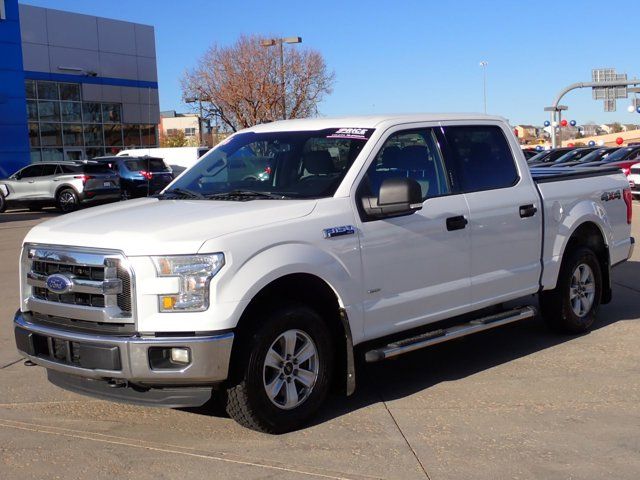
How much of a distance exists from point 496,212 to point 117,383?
3.21 metres

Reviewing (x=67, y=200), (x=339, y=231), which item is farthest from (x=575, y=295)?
(x=67, y=200)

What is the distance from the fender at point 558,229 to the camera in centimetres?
679

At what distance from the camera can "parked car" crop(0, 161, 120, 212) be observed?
81.7 ft

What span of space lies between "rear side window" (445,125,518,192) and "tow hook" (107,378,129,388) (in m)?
2.95

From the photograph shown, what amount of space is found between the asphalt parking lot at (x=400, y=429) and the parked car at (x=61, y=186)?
61.8 feet

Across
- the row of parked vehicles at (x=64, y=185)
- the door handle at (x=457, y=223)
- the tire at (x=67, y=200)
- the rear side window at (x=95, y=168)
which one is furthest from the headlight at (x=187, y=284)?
the rear side window at (x=95, y=168)

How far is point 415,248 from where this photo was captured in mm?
5527

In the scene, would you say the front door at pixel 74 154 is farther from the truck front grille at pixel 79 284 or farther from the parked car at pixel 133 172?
the truck front grille at pixel 79 284

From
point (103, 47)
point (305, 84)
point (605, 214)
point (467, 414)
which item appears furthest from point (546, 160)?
point (467, 414)

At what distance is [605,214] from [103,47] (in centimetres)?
3481

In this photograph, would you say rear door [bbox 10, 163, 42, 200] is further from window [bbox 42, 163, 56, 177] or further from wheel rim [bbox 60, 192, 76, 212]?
wheel rim [bbox 60, 192, 76, 212]

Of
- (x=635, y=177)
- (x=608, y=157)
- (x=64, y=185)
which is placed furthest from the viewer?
(x=608, y=157)

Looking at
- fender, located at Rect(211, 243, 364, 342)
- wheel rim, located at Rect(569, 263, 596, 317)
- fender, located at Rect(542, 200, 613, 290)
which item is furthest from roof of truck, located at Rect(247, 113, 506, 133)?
wheel rim, located at Rect(569, 263, 596, 317)

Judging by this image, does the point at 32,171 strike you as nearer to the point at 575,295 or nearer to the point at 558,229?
the point at 575,295
